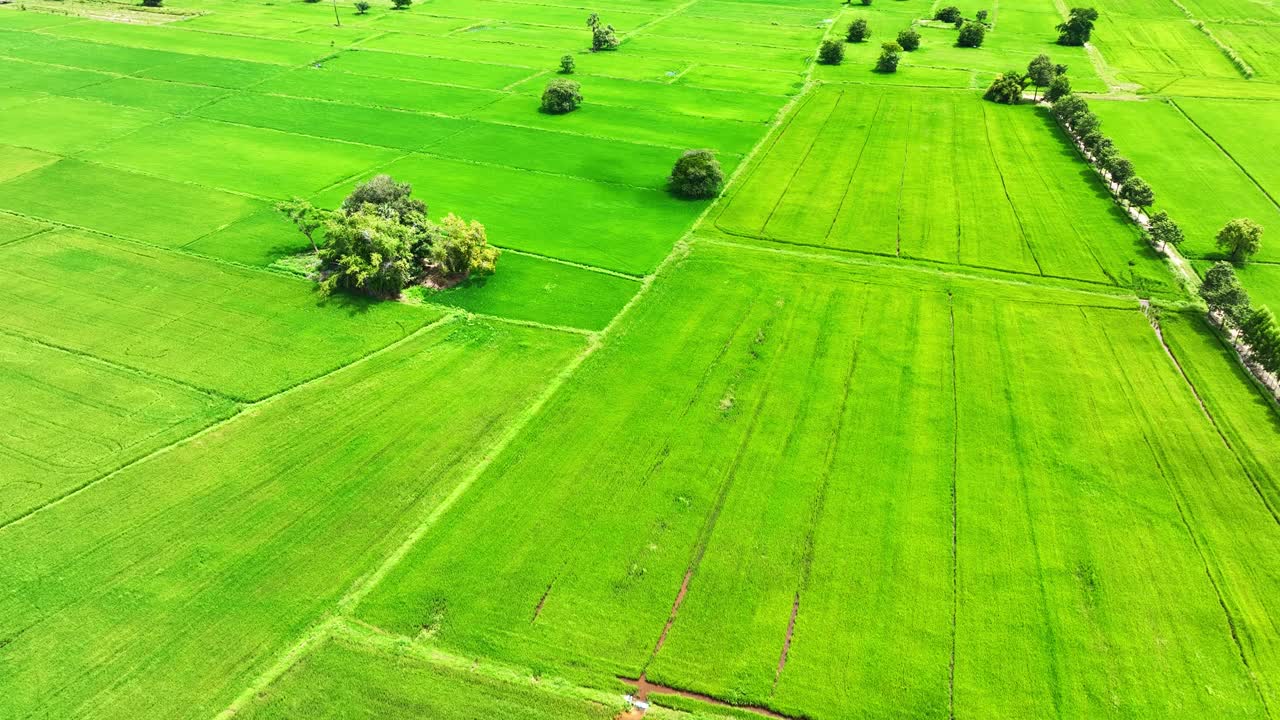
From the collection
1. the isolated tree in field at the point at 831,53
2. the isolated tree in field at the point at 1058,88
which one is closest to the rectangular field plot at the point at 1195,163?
the isolated tree in field at the point at 1058,88

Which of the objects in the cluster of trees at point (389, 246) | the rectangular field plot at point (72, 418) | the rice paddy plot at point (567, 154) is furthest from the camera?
the rice paddy plot at point (567, 154)

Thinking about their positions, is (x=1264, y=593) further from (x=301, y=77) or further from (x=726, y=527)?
(x=301, y=77)

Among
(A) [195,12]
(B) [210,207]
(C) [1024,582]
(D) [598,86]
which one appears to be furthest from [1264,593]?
(A) [195,12]

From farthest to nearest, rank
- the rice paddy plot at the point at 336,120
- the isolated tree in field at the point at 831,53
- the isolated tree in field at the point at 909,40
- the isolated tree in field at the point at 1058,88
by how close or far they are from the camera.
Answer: the isolated tree in field at the point at 909,40 < the isolated tree in field at the point at 831,53 < the isolated tree in field at the point at 1058,88 < the rice paddy plot at the point at 336,120

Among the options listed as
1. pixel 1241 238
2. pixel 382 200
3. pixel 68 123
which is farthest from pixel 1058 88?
pixel 68 123

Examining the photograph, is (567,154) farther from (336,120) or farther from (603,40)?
(603,40)

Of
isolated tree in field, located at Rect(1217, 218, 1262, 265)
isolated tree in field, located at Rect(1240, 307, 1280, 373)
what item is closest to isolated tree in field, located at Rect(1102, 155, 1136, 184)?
isolated tree in field, located at Rect(1217, 218, 1262, 265)

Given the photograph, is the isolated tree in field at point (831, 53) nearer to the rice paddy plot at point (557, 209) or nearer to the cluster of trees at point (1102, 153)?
the cluster of trees at point (1102, 153)
